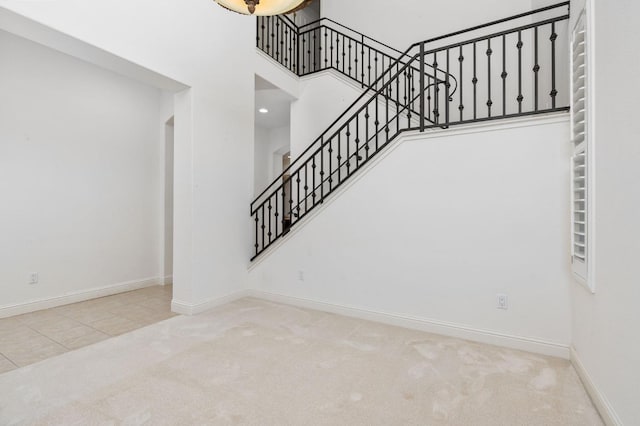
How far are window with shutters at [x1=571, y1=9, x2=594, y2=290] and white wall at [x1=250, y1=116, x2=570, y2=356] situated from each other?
230mm

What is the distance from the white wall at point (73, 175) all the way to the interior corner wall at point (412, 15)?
396cm

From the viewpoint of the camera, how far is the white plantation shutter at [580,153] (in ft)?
6.78

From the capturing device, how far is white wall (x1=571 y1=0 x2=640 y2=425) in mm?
1458

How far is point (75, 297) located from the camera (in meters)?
3.98

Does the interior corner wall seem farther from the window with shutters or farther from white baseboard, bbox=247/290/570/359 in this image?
white baseboard, bbox=247/290/570/359

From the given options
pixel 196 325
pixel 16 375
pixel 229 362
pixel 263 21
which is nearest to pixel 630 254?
pixel 229 362

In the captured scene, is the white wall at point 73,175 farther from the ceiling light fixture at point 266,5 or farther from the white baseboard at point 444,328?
the ceiling light fixture at point 266,5

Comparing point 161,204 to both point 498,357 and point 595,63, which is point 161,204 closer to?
point 498,357

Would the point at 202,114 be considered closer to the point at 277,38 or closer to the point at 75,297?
the point at 277,38

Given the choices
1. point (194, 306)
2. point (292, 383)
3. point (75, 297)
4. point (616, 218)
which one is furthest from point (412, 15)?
point (75, 297)

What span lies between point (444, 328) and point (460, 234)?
92 cm

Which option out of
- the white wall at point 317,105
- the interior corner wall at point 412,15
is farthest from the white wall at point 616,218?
the interior corner wall at point 412,15

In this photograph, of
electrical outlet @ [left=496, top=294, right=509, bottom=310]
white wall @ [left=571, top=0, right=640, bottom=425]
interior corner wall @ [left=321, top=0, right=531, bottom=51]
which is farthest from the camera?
interior corner wall @ [left=321, top=0, right=531, bottom=51]

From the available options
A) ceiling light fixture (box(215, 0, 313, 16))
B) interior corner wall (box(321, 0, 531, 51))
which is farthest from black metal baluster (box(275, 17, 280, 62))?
ceiling light fixture (box(215, 0, 313, 16))
